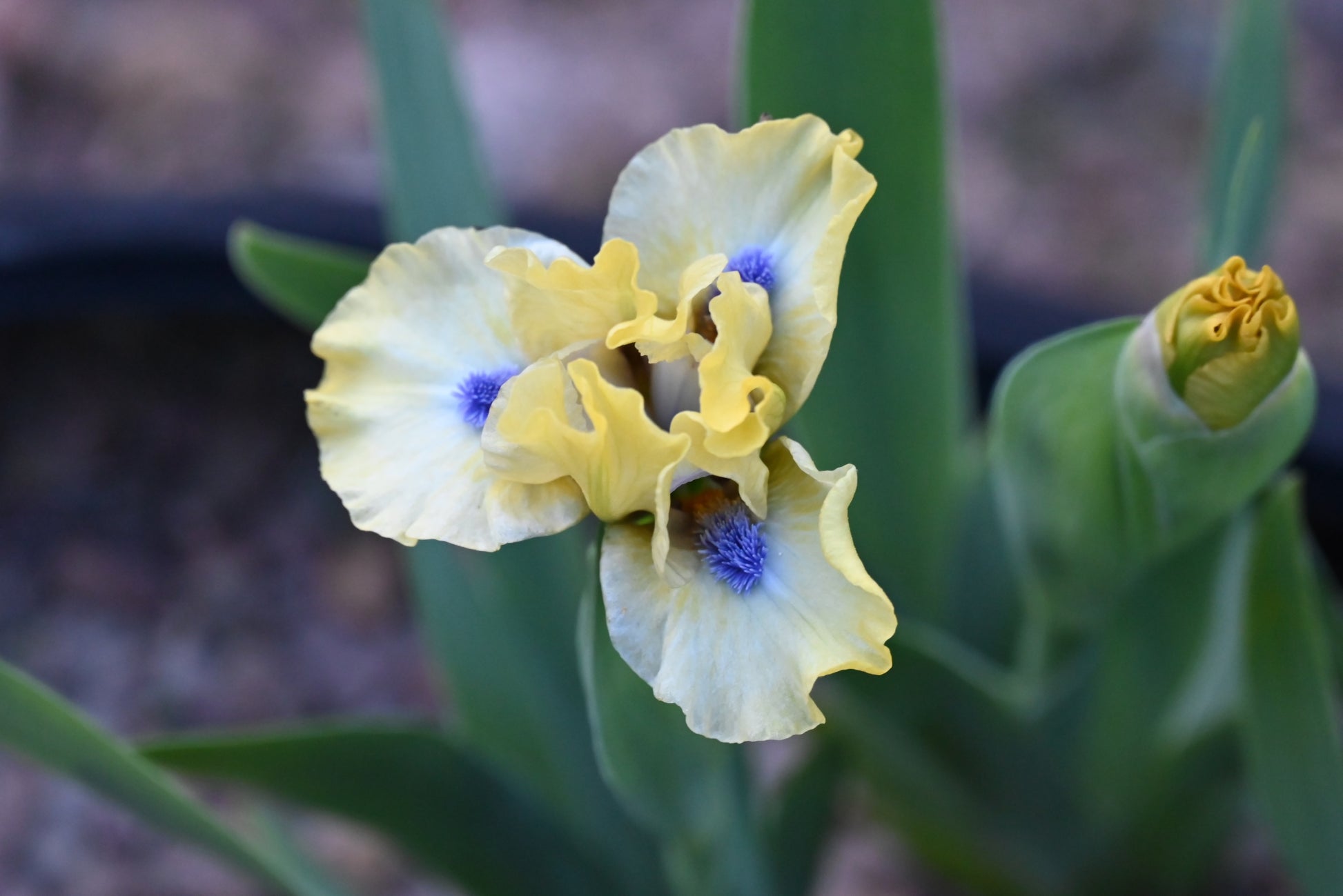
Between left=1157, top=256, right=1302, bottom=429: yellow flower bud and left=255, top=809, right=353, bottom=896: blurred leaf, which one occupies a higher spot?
left=1157, top=256, right=1302, bottom=429: yellow flower bud

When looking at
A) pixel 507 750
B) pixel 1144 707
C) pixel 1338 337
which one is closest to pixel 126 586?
pixel 507 750

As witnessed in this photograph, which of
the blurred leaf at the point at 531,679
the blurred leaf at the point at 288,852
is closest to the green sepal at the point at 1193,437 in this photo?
the blurred leaf at the point at 531,679

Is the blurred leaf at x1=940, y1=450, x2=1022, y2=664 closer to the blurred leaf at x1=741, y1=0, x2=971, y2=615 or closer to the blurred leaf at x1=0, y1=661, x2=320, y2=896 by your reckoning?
the blurred leaf at x1=741, y1=0, x2=971, y2=615

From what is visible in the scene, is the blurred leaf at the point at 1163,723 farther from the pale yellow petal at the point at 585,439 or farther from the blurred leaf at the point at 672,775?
the pale yellow petal at the point at 585,439

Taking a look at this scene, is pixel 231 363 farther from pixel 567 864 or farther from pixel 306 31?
pixel 567 864

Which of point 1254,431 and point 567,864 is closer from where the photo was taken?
point 1254,431

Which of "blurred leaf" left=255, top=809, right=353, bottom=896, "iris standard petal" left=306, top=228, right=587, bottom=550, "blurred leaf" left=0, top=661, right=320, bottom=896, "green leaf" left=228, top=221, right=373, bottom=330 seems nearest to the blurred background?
"blurred leaf" left=255, top=809, right=353, bottom=896
